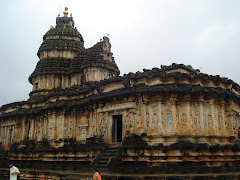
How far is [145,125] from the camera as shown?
56.3 feet

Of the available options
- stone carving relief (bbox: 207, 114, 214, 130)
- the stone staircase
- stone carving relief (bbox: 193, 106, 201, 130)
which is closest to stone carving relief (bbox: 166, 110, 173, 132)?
Result: stone carving relief (bbox: 193, 106, 201, 130)

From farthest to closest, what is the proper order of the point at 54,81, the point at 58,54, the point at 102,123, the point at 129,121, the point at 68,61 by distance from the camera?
the point at 58,54 < the point at 68,61 < the point at 54,81 < the point at 102,123 < the point at 129,121

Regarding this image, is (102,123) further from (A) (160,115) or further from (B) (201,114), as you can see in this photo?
(B) (201,114)

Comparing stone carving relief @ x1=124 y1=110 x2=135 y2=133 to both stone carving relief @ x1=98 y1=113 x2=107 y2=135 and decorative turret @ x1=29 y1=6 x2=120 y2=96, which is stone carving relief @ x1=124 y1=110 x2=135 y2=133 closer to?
stone carving relief @ x1=98 y1=113 x2=107 y2=135

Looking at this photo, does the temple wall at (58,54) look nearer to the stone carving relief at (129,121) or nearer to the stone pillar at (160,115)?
the stone carving relief at (129,121)

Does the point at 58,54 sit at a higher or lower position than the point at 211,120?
higher

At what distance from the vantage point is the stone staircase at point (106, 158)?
1598cm

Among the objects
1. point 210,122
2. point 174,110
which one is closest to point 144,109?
point 174,110

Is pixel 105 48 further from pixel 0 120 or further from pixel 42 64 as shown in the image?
pixel 0 120

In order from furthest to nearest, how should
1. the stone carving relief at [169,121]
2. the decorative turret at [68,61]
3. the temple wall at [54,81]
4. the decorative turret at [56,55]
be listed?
the decorative turret at [56,55], the temple wall at [54,81], the decorative turret at [68,61], the stone carving relief at [169,121]

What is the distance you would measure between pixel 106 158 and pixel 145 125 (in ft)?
10.9

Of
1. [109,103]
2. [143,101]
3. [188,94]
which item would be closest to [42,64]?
[109,103]

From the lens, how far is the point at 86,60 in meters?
28.4

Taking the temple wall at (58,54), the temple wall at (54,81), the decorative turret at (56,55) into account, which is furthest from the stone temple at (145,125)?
the temple wall at (58,54)
